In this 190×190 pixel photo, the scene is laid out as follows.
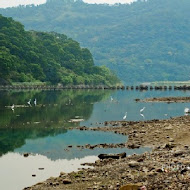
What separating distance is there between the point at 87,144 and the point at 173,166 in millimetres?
11813

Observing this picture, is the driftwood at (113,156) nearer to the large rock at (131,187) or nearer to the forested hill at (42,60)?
the large rock at (131,187)

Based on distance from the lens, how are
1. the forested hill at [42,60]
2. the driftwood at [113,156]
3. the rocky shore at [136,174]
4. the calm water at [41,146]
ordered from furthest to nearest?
Result: 1. the forested hill at [42,60]
2. the driftwood at [113,156]
3. the calm water at [41,146]
4. the rocky shore at [136,174]

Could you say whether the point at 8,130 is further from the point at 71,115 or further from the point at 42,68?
the point at 42,68

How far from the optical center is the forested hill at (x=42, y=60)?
14062 centimetres

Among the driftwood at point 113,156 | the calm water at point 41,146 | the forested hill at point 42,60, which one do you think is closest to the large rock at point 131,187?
the calm water at point 41,146

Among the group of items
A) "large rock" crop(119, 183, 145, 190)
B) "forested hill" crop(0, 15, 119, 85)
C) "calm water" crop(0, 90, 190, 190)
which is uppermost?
"forested hill" crop(0, 15, 119, 85)

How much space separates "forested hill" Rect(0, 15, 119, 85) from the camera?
140625mm

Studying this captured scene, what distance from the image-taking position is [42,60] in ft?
517

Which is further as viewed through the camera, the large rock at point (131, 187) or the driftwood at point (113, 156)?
the driftwood at point (113, 156)

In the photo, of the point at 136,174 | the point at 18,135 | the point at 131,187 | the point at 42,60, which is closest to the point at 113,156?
the point at 136,174

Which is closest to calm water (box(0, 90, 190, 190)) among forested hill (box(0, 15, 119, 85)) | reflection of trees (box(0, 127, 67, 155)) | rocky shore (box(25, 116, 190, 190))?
reflection of trees (box(0, 127, 67, 155))

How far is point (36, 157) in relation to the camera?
27094 millimetres

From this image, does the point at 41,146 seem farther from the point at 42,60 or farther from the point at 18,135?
the point at 42,60

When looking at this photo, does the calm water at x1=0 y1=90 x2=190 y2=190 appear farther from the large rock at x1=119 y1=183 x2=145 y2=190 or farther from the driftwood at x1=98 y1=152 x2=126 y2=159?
the large rock at x1=119 y1=183 x2=145 y2=190
